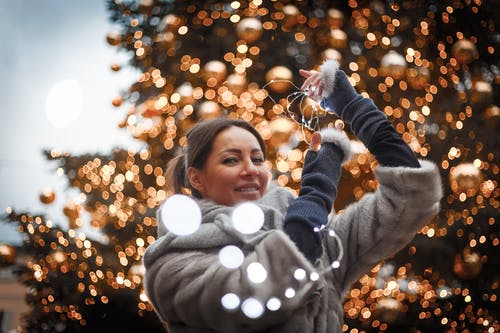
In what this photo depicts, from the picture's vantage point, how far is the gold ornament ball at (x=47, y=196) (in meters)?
2.35

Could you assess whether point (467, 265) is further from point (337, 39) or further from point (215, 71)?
point (215, 71)

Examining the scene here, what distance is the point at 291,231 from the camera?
95 cm

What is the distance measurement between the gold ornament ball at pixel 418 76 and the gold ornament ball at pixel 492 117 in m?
0.33

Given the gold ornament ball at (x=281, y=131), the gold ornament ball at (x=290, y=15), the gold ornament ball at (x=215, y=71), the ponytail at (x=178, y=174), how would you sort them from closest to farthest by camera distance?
1. the ponytail at (x=178, y=174)
2. the gold ornament ball at (x=281, y=131)
3. the gold ornament ball at (x=215, y=71)
4. the gold ornament ball at (x=290, y=15)

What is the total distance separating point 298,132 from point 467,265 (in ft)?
2.53

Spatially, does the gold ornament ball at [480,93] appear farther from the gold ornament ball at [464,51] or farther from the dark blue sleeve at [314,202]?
the dark blue sleeve at [314,202]

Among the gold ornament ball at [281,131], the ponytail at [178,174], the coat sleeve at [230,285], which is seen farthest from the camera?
the gold ornament ball at [281,131]

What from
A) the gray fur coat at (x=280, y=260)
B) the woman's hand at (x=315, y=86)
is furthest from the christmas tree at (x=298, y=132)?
the gray fur coat at (x=280, y=260)

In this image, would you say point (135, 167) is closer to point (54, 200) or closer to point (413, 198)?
point (54, 200)

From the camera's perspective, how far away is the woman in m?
0.92

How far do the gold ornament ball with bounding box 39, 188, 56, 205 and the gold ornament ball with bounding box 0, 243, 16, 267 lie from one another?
0.97ft

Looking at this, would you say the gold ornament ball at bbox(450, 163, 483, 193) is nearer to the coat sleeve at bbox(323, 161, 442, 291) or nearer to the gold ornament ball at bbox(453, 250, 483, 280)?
the gold ornament ball at bbox(453, 250, 483, 280)

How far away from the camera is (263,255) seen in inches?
36.5

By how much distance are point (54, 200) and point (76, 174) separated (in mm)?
189
